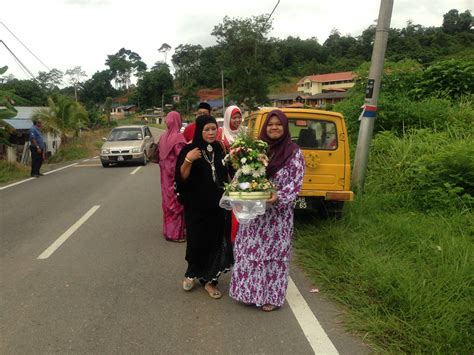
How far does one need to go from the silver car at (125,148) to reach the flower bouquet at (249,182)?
1191 centimetres

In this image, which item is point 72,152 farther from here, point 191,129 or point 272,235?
point 272,235

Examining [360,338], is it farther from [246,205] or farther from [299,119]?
[299,119]

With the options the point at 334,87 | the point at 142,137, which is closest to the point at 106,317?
the point at 142,137

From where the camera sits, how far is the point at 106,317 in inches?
141

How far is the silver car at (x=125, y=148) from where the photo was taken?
50.4ft

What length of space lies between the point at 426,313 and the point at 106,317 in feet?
8.67

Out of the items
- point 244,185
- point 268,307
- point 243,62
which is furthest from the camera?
point 243,62

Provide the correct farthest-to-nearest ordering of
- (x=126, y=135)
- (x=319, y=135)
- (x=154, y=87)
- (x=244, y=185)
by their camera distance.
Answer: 1. (x=154, y=87)
2. (x=126, y=135)
3. (x=319, y=135)
4. (x=244, y=185)

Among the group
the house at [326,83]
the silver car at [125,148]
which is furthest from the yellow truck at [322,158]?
the house at [326,83]

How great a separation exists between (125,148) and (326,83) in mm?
80945

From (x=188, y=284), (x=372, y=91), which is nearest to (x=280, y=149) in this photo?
(x=188, y=284)

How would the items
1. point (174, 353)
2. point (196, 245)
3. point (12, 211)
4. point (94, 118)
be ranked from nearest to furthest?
1. point (174, 353)
2. point (196, 245)
3. point (12, 211)
4. point (94, 118)

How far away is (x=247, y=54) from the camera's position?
6700 centimetres

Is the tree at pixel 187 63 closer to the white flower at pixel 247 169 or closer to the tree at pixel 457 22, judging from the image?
the tree at pixel 457 22
